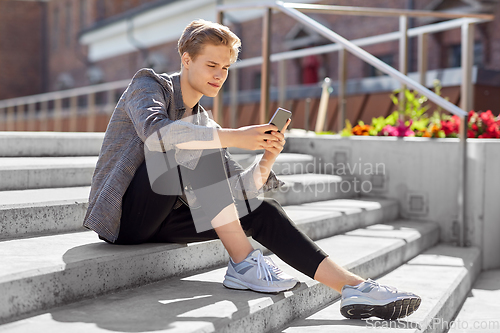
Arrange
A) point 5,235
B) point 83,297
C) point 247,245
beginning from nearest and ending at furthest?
1. point 83,297
2. point 247,245
3. point 5,235

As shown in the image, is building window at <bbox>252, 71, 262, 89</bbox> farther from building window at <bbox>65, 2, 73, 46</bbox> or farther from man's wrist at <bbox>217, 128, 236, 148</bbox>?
man's wrist at <bbox>217, 128, 236, 148</bbox>

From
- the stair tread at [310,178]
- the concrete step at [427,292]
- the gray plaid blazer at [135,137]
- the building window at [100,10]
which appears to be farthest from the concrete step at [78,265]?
the building window at [100,10]

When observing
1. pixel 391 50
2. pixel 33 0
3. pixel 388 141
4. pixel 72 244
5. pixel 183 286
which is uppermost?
pixel 33 0

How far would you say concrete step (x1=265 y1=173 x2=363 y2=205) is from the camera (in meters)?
3.14

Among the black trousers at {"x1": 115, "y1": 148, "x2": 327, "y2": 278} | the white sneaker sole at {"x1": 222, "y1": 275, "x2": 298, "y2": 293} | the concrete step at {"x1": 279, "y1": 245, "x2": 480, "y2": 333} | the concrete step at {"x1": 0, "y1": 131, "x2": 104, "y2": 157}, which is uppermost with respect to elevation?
the concrete step at {"x1": 0, "y1": 131, "x2": 104, "y2": 157}

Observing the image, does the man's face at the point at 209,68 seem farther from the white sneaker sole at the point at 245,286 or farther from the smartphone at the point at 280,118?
the white sneaker sole at the point at 245,286

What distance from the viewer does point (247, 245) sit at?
1764 millimetres

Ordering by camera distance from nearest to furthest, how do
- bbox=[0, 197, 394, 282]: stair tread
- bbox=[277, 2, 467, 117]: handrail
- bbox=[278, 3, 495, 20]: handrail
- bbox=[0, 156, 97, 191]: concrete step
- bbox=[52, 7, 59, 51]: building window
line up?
→ bbox=[0, 197, 394, 282]: stair tread < bbox=[0, 156, 97, 191]: concrete step < bbox=[277, 2, 467, 117]: handrail < bbox=[278, 3, 495, 20]: handrail < bbox=[52, 7, 59, 51]: building window

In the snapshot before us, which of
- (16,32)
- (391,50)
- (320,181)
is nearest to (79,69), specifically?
(16,32)

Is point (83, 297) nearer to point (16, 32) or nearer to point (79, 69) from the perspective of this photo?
point (79, 69)

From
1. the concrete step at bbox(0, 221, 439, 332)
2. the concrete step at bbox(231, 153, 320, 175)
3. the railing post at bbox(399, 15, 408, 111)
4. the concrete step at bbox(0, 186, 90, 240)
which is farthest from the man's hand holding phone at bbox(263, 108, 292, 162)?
the railing post at bbox(399, 15, 408, 111)

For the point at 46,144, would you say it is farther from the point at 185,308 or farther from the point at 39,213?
the point at 185,308

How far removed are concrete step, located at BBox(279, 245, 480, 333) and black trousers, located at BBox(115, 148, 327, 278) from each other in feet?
0.71

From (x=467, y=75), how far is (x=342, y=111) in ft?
3.71
